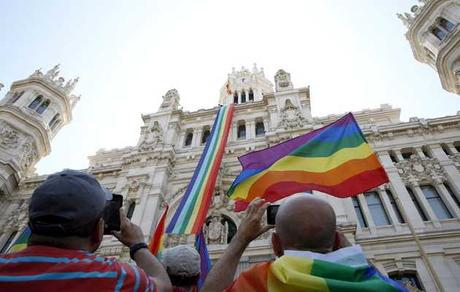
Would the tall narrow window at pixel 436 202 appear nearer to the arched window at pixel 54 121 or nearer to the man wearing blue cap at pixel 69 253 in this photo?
the man wearing blue cap at pixel 69 253

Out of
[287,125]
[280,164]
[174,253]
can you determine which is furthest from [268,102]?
[174,253]

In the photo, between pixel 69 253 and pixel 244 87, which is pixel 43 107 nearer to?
pixel 244 87

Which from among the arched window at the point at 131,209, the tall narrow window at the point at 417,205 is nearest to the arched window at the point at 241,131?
the arched window at the point at 131,209

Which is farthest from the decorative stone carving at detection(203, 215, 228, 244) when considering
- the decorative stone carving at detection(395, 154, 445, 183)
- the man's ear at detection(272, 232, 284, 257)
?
the man's ear at detection(272, 232, 284, 257)

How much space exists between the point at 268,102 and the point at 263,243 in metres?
12.1

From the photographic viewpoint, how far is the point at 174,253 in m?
3.35

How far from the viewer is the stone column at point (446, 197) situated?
13.3 metres

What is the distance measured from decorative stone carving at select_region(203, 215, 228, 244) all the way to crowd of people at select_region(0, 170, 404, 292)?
12708 millimetres

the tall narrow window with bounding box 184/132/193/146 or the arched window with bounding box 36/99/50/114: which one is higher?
the arched window with bounding box 36/99/50/114

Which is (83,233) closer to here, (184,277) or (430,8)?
(184,277)

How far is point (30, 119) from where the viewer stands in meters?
24.0

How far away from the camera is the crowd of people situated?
5.82 ft

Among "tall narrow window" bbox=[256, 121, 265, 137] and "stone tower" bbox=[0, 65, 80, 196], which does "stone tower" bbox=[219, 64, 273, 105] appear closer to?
"tall narrow window" bbox=[256, 121, 265, 137]

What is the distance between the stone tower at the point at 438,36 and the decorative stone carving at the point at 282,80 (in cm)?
1086
